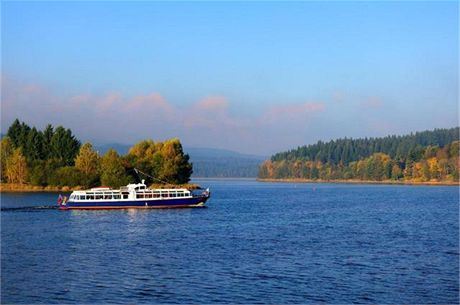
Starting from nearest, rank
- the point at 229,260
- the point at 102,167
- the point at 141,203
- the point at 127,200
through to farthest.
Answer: the point at 229,260, the point at 127,200, the point at 141,203, the point at 102,167

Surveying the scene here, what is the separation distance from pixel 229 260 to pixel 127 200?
240 feet

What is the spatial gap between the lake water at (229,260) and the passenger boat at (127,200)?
23783 mm

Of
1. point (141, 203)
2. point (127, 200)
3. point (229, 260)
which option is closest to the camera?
point (229, 260)

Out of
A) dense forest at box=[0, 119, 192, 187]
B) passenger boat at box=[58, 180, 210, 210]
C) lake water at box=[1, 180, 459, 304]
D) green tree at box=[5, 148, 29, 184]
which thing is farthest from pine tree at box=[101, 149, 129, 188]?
lake water at box=[1, 180, 459, 304]

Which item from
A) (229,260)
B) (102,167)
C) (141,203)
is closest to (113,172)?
(102,167)

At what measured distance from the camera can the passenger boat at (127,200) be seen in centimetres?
12719

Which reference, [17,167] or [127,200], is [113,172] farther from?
[127,200]

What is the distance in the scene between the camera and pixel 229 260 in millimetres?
58750

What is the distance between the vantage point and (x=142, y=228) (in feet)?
296

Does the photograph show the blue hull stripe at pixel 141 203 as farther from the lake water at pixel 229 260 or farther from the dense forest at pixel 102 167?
the dense forest at pixel 102 167

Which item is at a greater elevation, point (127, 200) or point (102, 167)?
point (102, 167)

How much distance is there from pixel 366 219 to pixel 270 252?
46012mm

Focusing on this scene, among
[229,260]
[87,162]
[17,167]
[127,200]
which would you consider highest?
[87,162]

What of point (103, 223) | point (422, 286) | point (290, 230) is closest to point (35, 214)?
point (103, 223)
